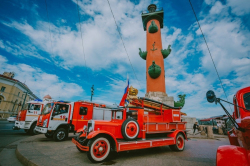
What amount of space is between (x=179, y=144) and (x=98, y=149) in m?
4.51

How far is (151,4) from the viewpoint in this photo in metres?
18.9

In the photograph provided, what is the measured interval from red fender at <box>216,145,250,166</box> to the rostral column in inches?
407

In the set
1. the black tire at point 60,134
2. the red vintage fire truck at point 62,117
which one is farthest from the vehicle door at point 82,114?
the black tire at point 60,134

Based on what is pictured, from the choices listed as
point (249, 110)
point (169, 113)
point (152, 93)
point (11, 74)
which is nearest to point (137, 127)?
point (169, 113)

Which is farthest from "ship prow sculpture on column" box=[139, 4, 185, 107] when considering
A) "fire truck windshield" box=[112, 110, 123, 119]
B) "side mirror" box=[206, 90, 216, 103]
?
"side mirror" box=[206, 90, 216, 103]

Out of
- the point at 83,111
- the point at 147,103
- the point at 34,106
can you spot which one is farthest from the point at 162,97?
the point at 34,106

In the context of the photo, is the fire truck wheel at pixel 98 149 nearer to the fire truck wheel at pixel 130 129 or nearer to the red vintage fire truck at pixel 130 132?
the red vintage fire truck at pixel 130 132

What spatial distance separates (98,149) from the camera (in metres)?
4.17

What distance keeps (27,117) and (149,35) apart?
53.9 feet

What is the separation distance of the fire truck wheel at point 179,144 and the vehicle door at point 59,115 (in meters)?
7.29

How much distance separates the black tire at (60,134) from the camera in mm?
7859

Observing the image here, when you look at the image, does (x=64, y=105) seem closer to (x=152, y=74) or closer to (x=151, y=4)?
(x=152, y=74)

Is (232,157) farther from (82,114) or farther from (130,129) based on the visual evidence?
(82,114)

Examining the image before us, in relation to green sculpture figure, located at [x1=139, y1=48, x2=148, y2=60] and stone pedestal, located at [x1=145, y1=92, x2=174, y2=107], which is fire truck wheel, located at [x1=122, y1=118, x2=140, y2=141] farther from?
green sculpture figure, located at [x1=139, y1=48, x2=148, y2=60]
